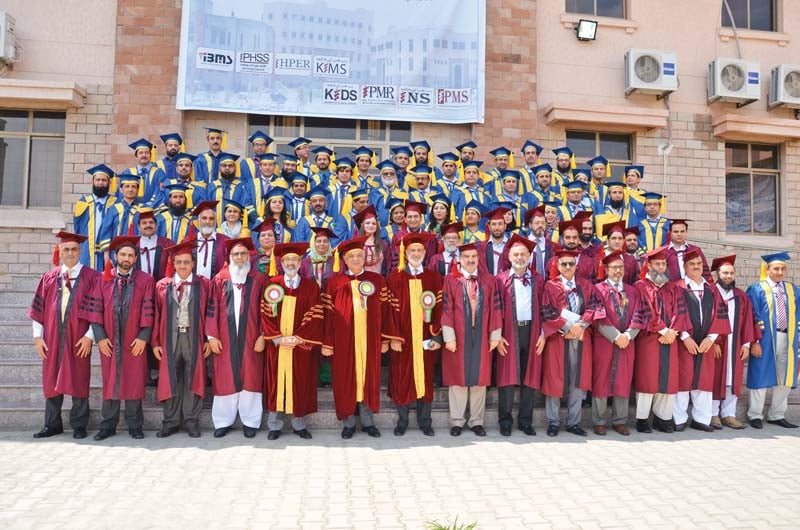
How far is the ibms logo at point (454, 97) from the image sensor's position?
1026 cm

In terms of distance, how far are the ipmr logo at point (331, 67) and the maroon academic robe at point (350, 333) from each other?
Answer: 5.17 metres

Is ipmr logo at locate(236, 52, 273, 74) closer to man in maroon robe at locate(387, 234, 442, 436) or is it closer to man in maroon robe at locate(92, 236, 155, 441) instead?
man in maroon robe at locate(92, 236, 155, 441)

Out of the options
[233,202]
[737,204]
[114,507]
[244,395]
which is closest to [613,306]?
[244,395]

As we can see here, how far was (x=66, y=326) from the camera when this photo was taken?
5.66 m

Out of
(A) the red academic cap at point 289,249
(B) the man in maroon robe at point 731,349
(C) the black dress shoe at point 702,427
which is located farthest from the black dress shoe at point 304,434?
(B) the man in maroon robe at point 731,349

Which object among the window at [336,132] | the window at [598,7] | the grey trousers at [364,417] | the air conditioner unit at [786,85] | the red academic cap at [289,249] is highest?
the window at [598,7]

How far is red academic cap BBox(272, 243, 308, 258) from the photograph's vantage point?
588cm

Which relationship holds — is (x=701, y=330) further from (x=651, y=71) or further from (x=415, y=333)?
(x=651, y=71)

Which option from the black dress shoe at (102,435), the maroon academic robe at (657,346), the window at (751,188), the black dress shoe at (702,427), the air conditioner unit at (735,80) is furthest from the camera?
the window at (751,188)

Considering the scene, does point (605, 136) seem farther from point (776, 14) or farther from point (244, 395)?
point (244, 395)

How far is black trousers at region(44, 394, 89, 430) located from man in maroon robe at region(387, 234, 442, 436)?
2.86 meters

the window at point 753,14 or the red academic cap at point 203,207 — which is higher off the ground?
the window at point 753,14

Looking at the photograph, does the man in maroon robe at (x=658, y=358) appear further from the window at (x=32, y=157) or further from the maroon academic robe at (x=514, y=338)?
the window at (x=32, y=157)

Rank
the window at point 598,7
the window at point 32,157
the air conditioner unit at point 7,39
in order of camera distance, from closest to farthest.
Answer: the air conditioner unit at point 7,39 → the window at point 32,157 → the window at point 598,7
